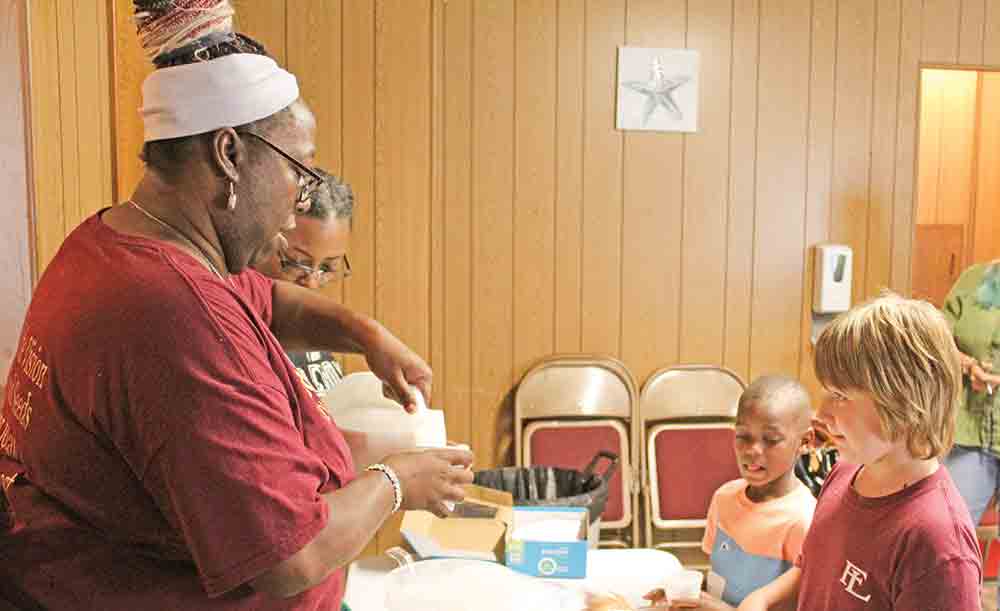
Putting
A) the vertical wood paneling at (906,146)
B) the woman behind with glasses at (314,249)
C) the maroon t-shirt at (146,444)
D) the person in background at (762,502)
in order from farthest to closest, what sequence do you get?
the vertical wood paneling at (906,146), the woman behind with glasses at (314,249), the person in background at (762,502), the maroon t-shirt at (146,444)

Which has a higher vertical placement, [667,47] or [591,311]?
[667,47]

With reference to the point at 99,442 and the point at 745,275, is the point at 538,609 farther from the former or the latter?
the point at 745,275

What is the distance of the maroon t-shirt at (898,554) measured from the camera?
4.33ft

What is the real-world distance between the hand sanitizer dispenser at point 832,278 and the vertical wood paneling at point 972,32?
1.01 m

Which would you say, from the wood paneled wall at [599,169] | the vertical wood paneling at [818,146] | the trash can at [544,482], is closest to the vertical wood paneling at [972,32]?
the wood paneled wall at [599,169]

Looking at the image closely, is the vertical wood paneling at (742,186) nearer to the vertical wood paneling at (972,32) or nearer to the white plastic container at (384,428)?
the vertical wood paneling at (972,32)

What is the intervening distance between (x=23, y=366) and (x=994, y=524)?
3960 mm

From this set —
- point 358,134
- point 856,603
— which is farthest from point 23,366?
point 358,134

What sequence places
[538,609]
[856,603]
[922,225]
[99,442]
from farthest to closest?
[922,225], [538,609], [856,603], [99,442]

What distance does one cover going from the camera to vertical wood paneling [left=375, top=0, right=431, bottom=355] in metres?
3.54

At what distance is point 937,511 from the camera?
4.50 feet

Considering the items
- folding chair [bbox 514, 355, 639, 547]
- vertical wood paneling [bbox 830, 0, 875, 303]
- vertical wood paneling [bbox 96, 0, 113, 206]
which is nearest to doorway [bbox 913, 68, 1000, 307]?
vertical wood paneling [bbox 830, 0, 875, 303]

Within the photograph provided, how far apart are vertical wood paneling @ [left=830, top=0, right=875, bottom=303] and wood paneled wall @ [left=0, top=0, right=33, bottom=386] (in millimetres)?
3262

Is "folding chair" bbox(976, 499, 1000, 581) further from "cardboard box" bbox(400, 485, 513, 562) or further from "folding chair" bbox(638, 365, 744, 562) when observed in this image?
"cardboard box" bbox(400, 485, 513, 562)
